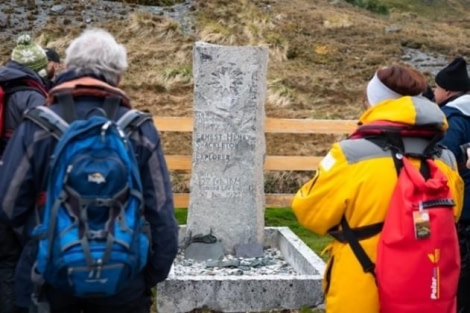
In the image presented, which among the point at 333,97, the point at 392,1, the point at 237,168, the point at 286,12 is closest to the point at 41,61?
the point at 237,168

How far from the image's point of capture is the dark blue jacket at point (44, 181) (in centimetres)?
324

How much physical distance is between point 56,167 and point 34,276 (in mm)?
472

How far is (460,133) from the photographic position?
4625 mm

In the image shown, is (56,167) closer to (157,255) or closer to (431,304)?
(157,255)

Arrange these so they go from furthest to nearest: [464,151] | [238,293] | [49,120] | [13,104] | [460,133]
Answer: [238,293], [460,133], [464,151], [13,104], [49,120]

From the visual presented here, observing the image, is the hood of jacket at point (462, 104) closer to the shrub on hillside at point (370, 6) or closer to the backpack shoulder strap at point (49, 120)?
the backpack shoulder strap at point (49, 120)

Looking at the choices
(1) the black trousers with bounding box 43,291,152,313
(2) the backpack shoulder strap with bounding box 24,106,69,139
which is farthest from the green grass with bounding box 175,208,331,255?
(2) the backpack shoulder strap with bounding box 24,106,69,139

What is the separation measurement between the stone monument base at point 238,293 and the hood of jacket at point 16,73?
2.30 metres

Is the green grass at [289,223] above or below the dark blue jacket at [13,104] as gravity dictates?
below

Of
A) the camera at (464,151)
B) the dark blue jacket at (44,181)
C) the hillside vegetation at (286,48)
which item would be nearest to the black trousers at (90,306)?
the dark blue jacket at (44,181)

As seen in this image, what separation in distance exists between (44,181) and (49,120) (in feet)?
0.83

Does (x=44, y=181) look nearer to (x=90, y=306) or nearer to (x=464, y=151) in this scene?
(x=90, y=306)

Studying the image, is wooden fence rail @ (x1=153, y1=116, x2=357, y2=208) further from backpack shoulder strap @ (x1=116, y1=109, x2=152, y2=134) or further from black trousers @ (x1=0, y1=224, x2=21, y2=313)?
backpack shoulder strap @ (x1=116, y1=109, x2=152, y2=134)

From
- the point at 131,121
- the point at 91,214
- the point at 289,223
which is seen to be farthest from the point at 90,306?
the point at 289,223
